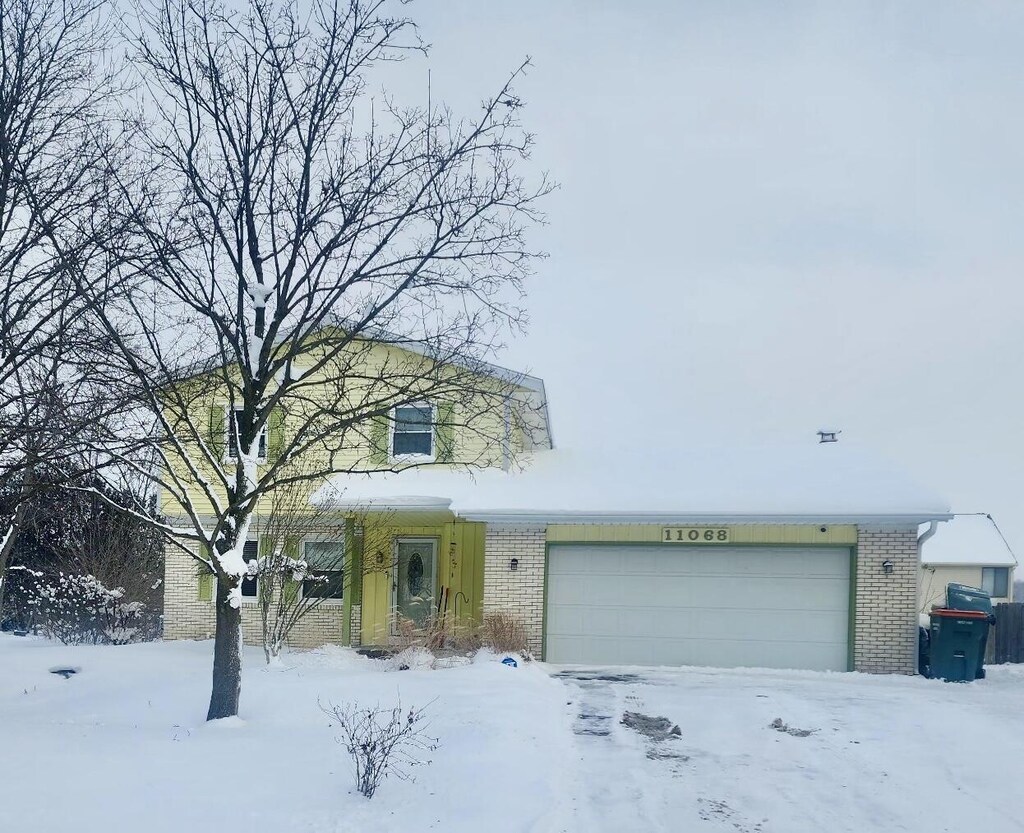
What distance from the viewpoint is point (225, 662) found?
31.8ft

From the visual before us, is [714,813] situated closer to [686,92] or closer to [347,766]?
[347,766]

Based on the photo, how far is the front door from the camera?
18844 mm

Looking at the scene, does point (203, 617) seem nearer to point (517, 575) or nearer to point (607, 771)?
point (517, 575)

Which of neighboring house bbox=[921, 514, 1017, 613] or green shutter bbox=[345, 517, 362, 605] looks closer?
green shutter bbox=[345, 517, 362, 605]

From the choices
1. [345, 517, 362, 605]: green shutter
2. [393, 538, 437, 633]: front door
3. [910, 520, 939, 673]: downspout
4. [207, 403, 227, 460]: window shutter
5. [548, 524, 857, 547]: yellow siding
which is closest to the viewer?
[207, 403, 227, 460]: window shutter

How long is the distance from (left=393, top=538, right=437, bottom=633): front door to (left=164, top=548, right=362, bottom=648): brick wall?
3.34 ft

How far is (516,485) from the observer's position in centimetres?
1727

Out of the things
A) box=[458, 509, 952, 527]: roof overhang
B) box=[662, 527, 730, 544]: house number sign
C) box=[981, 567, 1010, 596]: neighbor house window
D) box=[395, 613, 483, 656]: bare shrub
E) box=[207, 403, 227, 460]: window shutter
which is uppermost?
box=[207, 403, 227, 460]: window shutter

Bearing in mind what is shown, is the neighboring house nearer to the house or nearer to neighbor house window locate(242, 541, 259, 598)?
the house

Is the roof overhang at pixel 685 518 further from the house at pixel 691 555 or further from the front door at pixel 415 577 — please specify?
the front door at pixel 415 577

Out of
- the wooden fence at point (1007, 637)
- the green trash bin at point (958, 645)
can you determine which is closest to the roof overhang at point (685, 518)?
the green trash bin at point (958, 645)

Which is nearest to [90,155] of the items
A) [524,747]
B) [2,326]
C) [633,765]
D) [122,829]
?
[2,326]

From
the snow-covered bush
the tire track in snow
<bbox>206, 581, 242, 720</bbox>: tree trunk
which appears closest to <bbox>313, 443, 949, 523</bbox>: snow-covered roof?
the tire track in snow

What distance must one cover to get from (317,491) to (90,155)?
8653 millimetres
